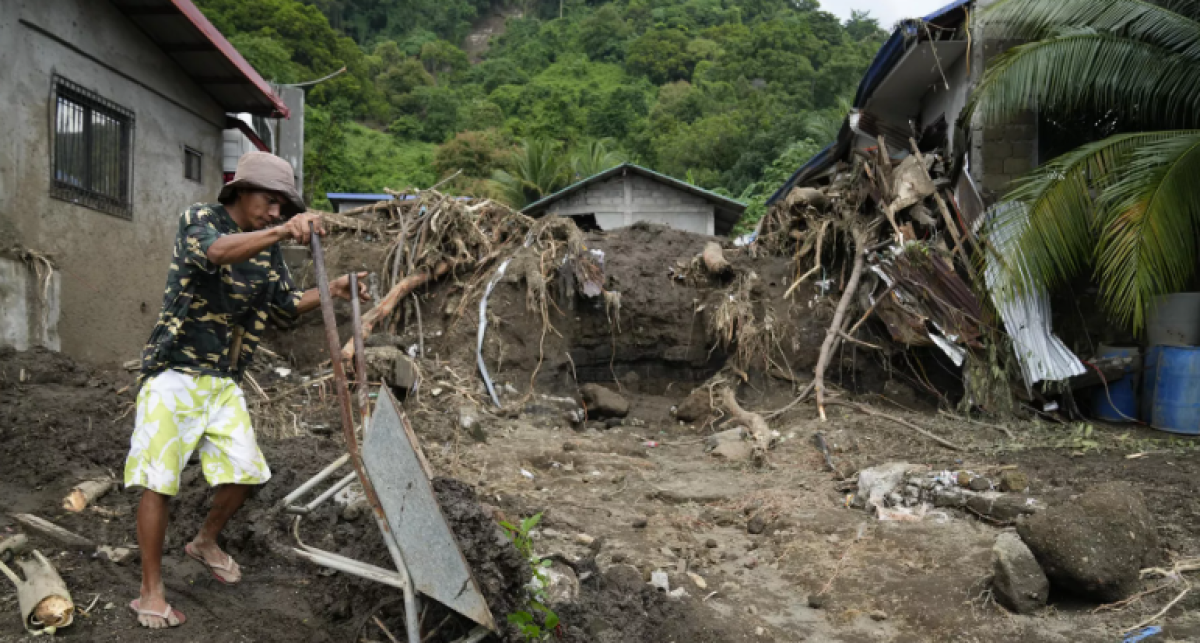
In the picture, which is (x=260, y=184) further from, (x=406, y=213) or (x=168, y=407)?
(x=406, y=213)

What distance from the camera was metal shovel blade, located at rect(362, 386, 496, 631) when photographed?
2277mm

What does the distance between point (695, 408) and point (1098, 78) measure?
492 centimetres

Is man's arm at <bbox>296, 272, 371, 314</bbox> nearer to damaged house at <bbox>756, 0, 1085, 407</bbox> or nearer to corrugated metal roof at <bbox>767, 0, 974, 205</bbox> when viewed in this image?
damaged house at <bbox>756, 0, 1085, 407</bbox>

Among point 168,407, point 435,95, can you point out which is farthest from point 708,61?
point 168,407

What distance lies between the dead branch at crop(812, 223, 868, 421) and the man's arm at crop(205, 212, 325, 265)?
5.84 m

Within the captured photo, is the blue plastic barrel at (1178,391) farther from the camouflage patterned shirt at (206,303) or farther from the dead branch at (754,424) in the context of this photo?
the camouflage patterned shirt at (206,303)

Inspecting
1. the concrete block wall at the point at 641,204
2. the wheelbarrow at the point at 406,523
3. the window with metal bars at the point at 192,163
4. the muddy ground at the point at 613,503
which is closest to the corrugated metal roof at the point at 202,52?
the window with metal bars at the point at 192,163

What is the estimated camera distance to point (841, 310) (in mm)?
8023

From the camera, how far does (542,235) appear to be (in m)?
8.95

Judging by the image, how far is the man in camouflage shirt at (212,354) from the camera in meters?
2.70

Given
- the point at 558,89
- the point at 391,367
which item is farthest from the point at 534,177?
the point at 391,367

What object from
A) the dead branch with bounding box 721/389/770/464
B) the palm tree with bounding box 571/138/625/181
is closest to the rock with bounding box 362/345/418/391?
the dead branch with bounding box 721/389/770/464

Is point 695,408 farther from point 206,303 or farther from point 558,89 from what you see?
point 558,89

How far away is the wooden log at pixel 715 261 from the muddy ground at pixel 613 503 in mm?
677
